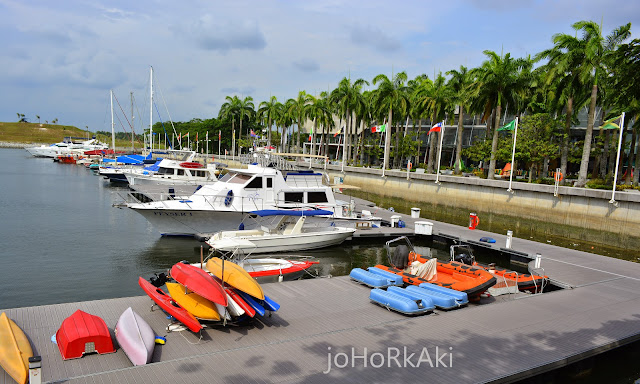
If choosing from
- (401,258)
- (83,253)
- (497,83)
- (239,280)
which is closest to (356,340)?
(239,280)

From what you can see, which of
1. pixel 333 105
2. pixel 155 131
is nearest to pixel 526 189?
pixel 333 105

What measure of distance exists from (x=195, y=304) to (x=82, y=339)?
8.10 ft

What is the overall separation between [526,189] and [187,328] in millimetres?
30272

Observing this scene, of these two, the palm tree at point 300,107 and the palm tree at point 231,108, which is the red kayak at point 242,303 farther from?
the palm tree at point 231,108

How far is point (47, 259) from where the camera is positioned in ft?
61.7

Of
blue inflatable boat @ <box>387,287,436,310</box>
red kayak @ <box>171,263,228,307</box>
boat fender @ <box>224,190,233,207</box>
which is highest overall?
boat fender @ <box>224,190,233,207</box>

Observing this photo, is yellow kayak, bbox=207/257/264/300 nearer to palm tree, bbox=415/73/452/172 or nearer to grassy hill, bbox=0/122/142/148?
palm tree, bbox=415/73/452/172

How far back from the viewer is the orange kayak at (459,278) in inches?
522

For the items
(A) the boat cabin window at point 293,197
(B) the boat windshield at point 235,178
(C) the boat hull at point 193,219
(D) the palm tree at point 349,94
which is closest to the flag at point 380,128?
(D) the palm tree at point 349,94

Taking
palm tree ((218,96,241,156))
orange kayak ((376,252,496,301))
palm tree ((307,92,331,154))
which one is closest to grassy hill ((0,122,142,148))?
palm tree ((218,96,241,156))

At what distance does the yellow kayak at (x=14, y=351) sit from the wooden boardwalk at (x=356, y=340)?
379mm

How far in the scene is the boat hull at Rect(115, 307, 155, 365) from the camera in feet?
27.3

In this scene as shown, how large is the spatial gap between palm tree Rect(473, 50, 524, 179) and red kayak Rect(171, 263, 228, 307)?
34.7 meters

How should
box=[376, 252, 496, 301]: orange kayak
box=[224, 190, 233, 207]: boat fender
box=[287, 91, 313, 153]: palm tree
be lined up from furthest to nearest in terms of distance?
box=[287, 91, 313, 153]: palm tree
box=[224, 190, 233, 207]: boat fender
box=[376, 252, 496, 301]: orange kayak
